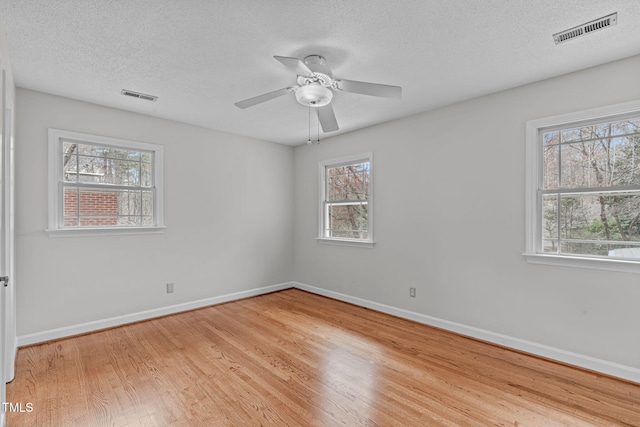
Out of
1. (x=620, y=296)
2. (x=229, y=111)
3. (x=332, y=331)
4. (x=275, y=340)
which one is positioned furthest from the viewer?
(x=229, y=111)

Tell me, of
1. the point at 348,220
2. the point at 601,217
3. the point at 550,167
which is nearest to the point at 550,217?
the point at 601,217

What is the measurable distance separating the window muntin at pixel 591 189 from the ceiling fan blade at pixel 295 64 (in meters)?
2.30

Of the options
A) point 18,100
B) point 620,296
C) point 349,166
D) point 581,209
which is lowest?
point 620,296

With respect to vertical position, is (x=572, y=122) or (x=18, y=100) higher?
(x=18, y=100)

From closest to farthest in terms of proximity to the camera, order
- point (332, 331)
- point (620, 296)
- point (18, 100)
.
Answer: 1. point (620, 296)
2. point (18, 100)
3. point (332, 331)

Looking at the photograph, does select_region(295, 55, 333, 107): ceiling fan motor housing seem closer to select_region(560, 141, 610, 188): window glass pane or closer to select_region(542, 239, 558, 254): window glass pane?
select_region(560, 141, 610, 188): window glass pane

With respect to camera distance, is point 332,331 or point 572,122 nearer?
point 572,122

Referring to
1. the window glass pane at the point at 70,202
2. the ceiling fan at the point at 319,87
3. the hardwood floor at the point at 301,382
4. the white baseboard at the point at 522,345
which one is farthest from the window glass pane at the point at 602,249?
the window glass pane at the point at 70,202

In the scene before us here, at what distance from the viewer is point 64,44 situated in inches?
89.3

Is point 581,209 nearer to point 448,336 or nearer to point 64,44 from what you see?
point 448,336

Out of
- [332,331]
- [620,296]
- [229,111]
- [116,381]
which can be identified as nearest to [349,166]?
[229,111]

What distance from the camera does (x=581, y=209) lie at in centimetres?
274

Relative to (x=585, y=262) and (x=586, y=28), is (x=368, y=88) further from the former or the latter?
(x=585, y=262)

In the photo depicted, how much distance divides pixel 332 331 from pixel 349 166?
7.85ft
